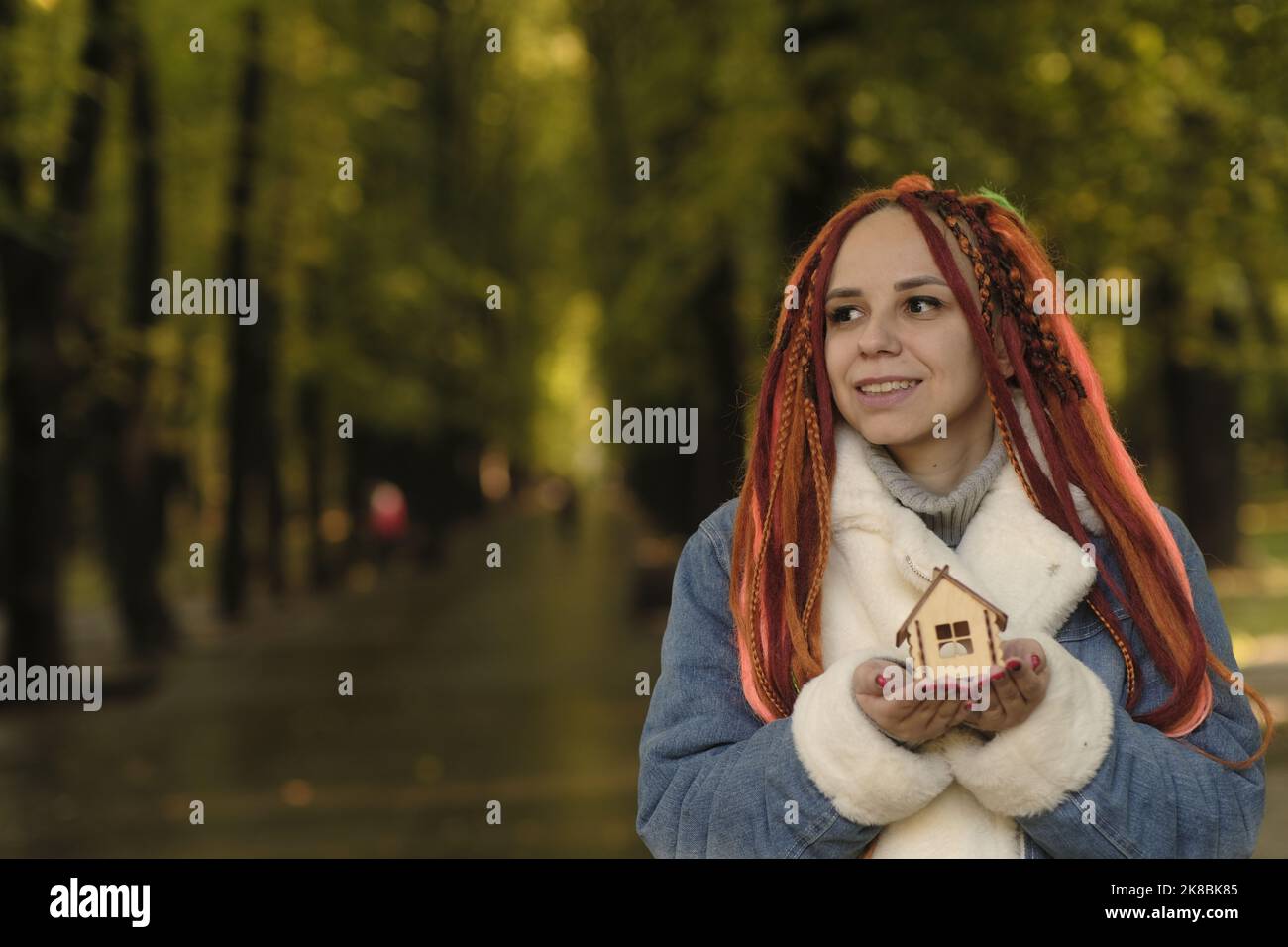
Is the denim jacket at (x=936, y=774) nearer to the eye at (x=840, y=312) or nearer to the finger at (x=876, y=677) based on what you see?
the finger at (x=876, y=677)

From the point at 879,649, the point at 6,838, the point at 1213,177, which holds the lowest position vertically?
the point at 6,838

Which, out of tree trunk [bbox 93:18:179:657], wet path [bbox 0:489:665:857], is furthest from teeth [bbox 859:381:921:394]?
tree trunk [bbox 93:18:179:657]

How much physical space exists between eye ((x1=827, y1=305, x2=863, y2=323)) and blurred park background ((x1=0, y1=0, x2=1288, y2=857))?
43cm

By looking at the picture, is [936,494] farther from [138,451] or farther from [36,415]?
[138,451]

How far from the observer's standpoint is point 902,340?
2.35 meters

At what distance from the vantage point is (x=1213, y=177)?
12.5 meters

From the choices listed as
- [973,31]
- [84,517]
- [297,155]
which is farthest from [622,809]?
[84,517]

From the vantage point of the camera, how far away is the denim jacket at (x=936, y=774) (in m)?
2.22

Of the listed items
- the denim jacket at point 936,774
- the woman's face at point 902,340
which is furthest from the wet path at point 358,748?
the woman's face at point 902,340

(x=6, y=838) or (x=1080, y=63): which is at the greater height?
(x=1080, y=63)

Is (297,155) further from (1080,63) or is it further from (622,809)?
(622,809)

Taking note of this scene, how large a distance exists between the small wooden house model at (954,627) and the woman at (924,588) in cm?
16
